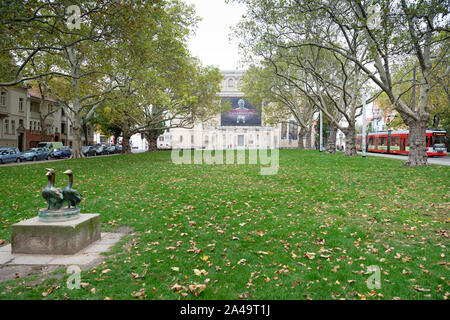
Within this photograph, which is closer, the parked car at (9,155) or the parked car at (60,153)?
the parked car at (9,155)

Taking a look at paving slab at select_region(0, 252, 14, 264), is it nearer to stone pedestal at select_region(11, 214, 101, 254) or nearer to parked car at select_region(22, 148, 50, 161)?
stone pedestal at select_region(11, 214, 101, 254)

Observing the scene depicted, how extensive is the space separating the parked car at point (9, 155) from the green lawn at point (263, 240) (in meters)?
22.4

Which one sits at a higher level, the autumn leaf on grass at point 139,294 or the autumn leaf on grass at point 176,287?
the autumn leaf on grass at point 176,287

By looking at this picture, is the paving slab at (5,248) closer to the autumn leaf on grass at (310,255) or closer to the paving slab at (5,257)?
the paving slab at (5,257)

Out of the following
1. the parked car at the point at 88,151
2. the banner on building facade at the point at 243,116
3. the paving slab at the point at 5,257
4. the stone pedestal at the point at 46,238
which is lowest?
the paving slab at the point at 5,257

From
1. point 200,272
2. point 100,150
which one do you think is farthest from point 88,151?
point 200,272

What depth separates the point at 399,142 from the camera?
1519 inches

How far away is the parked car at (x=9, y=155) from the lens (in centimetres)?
2967

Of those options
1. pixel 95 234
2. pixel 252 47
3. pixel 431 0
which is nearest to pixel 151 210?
pixel 95 234

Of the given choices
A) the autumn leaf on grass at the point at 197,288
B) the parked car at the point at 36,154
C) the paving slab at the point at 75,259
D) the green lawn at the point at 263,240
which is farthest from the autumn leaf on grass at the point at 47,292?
the parked car at the point at 36,154

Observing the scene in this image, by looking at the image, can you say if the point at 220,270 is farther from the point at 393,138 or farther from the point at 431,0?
the point at 393,138

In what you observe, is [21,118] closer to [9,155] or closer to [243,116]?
[9,155]

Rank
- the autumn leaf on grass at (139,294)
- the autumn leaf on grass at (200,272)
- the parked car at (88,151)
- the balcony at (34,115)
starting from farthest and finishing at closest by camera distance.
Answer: the balcony at (34,115) → the parked car at (88,151) → the autumn leaf on grass at (200,272) → the autumn leaf on grass at (139,294)
